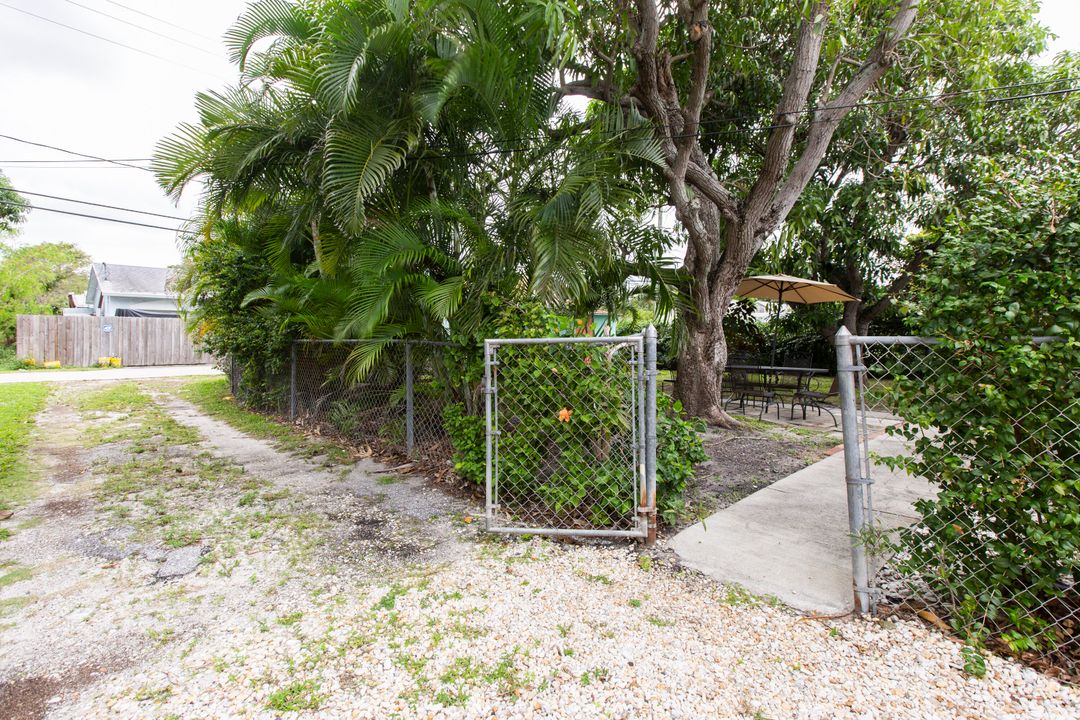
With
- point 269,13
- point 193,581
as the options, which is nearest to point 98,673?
point 193,581

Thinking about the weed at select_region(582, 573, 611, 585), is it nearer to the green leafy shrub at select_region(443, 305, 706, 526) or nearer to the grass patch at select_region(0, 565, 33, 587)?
the green leafy shrub at select_region(443, 305, 706, 526)

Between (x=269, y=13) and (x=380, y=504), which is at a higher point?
(x=269, y=13)

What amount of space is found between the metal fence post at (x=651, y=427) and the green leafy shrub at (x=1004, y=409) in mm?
1216

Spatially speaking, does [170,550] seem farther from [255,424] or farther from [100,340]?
[100,340]

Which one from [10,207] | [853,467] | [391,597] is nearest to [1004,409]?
[853,467]

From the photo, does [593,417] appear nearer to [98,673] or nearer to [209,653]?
[209,653]

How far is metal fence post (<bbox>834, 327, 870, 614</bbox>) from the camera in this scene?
2.38 metres

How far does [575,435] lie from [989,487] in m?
2.09

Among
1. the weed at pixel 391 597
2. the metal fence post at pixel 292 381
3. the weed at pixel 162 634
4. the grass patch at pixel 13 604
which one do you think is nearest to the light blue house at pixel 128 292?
the metal fence post at pixel 292 381

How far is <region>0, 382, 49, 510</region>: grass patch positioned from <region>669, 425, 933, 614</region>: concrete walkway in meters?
5.31

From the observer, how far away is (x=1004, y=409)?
2051 mm

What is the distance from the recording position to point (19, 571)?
3.01 metres

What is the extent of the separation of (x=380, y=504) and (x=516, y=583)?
5.70 feet

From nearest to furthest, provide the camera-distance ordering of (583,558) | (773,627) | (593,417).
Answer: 1. (773,627)
2. (583,558)
3. (593,417)
